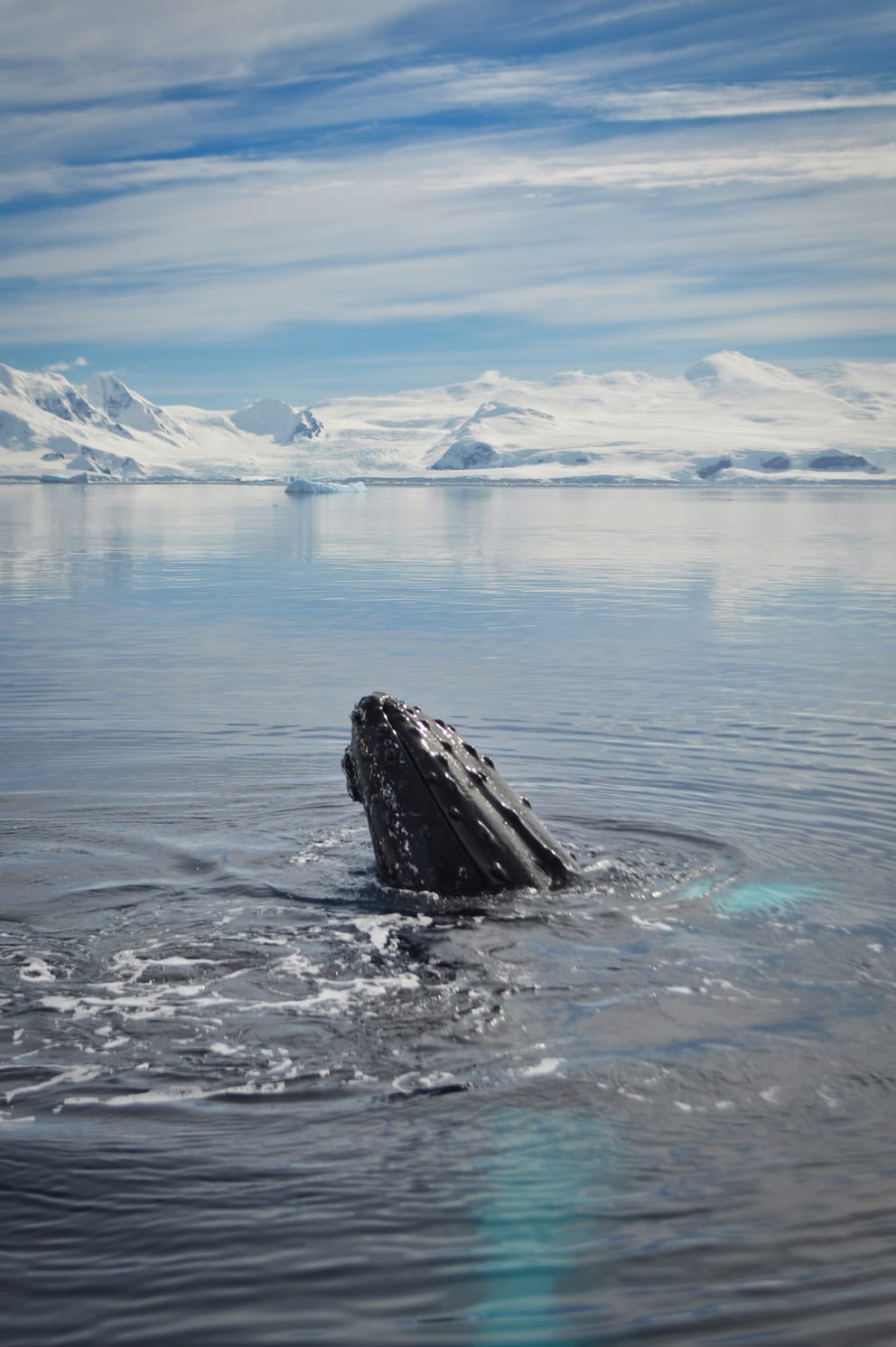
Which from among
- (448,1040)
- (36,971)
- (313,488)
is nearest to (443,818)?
(448,1040)

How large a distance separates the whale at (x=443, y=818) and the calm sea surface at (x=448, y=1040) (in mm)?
220

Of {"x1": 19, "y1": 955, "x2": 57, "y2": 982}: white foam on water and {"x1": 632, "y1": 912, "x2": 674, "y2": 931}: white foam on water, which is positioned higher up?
{"x1": 632, "y1": 912, "x2": 674, "y2": 931}: white foam on water

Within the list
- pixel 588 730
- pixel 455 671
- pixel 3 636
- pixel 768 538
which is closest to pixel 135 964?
pixel 588 730

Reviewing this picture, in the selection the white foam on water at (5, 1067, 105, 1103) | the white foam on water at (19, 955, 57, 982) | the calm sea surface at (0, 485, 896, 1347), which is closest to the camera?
the calm sea surface at (0, 485, 896, 1347)

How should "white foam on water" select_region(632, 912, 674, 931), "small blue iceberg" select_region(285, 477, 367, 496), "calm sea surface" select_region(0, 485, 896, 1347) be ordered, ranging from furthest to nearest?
"small blue iceberg" select_region(285, 477, 367, 496)
"white foam on water" select_region(632, 912, 674, 931)
"calm sea surface" select_region(0, 485, 896, 1347)

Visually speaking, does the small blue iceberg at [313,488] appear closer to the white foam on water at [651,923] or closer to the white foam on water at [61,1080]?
the white foam on water at [651,923]

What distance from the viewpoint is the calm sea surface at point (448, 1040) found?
169 inches

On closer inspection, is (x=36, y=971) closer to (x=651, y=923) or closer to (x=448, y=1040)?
(x=448, y=1040)

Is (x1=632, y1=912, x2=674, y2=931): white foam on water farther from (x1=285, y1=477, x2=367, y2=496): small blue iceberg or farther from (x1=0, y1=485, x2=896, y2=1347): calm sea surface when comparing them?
(x1=285, y1=477, x2=367, y2=496): small blue iceberg

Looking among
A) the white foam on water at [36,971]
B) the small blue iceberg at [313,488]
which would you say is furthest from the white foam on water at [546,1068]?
the small blue iceberg at [313,488]

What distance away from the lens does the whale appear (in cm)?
773

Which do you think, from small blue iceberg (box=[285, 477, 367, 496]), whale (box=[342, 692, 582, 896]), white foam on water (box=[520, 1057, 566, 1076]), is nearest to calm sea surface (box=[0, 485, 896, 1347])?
white foam on water (box=[520, 1057, 566, 1076])

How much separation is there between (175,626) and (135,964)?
51.6ft

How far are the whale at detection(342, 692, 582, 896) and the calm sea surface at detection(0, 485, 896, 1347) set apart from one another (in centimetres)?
22
